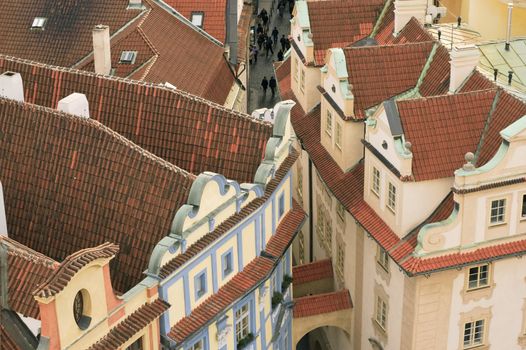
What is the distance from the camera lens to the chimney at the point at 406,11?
62.6 m

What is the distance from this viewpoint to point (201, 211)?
145 feet

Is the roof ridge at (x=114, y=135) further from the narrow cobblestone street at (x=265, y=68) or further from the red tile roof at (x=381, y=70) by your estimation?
the narrow cobblestone street at (x=265, y=68)

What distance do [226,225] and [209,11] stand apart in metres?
30.9

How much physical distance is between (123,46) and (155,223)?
24.1 m

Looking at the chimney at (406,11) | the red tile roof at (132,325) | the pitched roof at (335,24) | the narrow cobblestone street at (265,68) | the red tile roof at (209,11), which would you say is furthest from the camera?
the narrow cobblestone street at (265,68)

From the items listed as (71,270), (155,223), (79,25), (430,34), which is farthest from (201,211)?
(79,25)

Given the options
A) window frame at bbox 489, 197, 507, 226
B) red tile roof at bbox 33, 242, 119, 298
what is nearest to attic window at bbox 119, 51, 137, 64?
window frame at bbox 489, 197, 507, 226

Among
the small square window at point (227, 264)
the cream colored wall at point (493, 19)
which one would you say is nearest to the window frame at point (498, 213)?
the small square window at point (227, 264)

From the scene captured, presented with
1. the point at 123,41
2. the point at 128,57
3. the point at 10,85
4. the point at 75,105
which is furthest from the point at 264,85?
the point at 75,105

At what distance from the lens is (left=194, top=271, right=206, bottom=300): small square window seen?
148 feet

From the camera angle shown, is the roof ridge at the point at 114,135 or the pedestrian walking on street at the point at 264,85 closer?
the roof ridge at the point at 114,135

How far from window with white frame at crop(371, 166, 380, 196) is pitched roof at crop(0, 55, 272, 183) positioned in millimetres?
5780

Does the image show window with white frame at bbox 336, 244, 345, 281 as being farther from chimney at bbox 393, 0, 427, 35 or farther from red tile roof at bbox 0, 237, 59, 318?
red tile roof at bbox 0, 237, 59, 318

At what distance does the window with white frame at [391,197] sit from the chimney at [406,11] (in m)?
14.9
